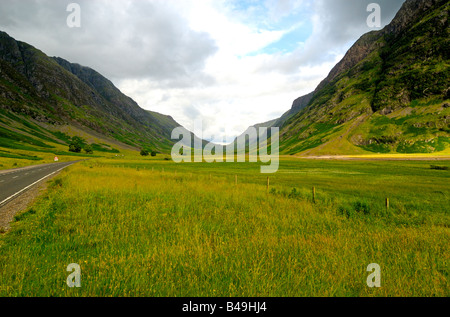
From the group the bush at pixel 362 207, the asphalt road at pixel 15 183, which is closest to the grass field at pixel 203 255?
the bush at pixel 362 207

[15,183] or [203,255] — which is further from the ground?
[15,183]

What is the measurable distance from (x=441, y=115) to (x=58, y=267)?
742 feet

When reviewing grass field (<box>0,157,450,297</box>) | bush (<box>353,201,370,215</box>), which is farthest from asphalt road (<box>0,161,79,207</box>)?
bush (<box>353,201,370,215</box>)

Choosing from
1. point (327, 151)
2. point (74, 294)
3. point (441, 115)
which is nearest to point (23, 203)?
point (74, 294)

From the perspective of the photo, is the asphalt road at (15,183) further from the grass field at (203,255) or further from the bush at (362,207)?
the bush at (362,207)

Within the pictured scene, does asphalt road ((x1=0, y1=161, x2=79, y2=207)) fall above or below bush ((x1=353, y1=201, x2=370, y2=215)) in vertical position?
above

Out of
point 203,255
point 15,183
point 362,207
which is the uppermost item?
point 15,183

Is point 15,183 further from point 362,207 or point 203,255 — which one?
point 362,207

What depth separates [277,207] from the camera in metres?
13.9

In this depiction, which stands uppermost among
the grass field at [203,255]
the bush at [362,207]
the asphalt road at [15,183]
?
the asphalt road at [15,183]

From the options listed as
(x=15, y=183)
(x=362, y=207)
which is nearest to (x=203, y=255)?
(x=362, y=207)

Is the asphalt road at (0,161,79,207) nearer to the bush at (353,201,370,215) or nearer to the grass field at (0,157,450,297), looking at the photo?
the grass field at (0,157,450,297)

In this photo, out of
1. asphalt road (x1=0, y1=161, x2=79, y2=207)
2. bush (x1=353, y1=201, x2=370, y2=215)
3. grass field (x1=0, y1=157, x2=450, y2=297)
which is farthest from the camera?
asphalt road (x1=0, y1=161, x2=79, y2=207)
